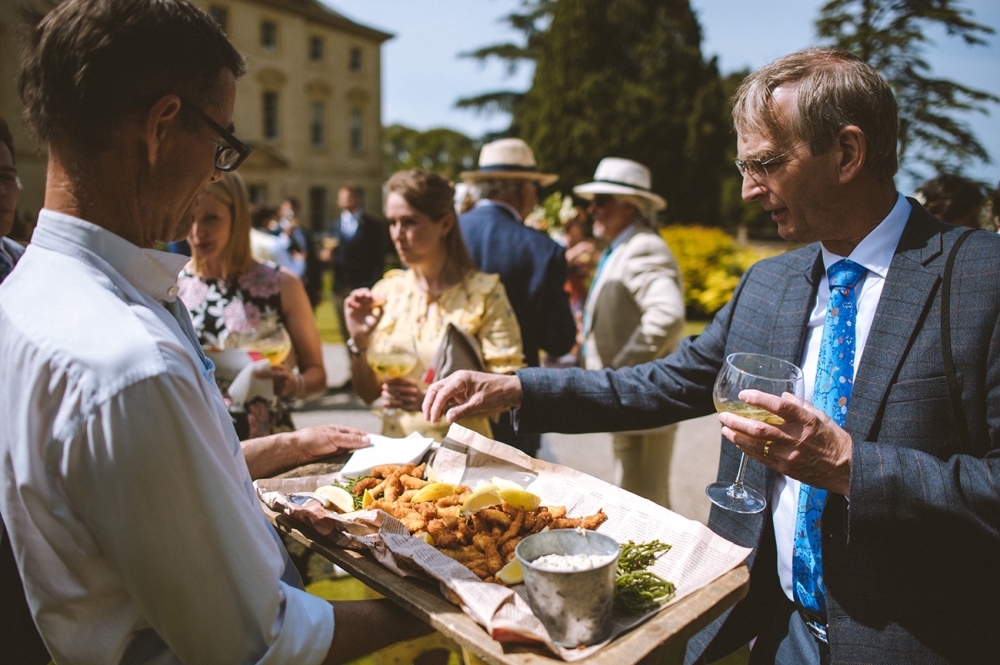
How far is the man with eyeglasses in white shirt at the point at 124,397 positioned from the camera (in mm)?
1135

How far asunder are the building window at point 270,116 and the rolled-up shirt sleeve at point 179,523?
133 feet

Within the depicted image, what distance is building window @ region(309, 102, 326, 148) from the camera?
132ft

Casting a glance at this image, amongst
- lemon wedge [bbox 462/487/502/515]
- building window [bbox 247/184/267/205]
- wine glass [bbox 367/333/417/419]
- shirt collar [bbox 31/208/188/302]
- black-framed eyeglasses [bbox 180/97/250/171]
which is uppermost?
building window [bbox 247/184/267/205]

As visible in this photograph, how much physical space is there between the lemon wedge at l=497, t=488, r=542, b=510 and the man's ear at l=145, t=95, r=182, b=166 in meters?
1.24

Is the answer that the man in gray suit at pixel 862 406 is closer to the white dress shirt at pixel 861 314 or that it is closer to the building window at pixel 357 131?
the white dress shirt at pixel 861 314

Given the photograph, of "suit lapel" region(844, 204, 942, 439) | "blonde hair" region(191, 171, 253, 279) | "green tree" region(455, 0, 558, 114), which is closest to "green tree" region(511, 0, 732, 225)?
"green tree" region(455, 0, 558, 114)

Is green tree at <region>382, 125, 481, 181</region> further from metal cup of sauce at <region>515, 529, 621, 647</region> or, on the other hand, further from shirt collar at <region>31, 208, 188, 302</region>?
metal cup of sauce at <region>515, 529, 621, 647</region>

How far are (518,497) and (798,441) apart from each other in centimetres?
78

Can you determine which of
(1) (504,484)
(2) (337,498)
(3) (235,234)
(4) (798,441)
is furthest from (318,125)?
(4) (798,441)

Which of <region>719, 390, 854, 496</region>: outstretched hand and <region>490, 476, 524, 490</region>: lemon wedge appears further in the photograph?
<region>490, 476, 524, 490</region>: lemon wedge

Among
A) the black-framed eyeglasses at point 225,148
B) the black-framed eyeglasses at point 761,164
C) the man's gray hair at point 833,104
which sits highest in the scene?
the man's gray hair at point 833,104

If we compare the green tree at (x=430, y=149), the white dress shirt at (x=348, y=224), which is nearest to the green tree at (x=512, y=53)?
the green tree at (x=430, y=149)

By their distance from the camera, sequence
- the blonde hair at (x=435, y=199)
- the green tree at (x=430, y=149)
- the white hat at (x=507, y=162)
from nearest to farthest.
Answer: the blonde hair at (x=435, y=199) → the white hat at (x=507, y=162) → the green tree at (x=430, y=149)

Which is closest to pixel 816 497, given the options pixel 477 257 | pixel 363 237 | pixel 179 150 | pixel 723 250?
pixel 179 150
